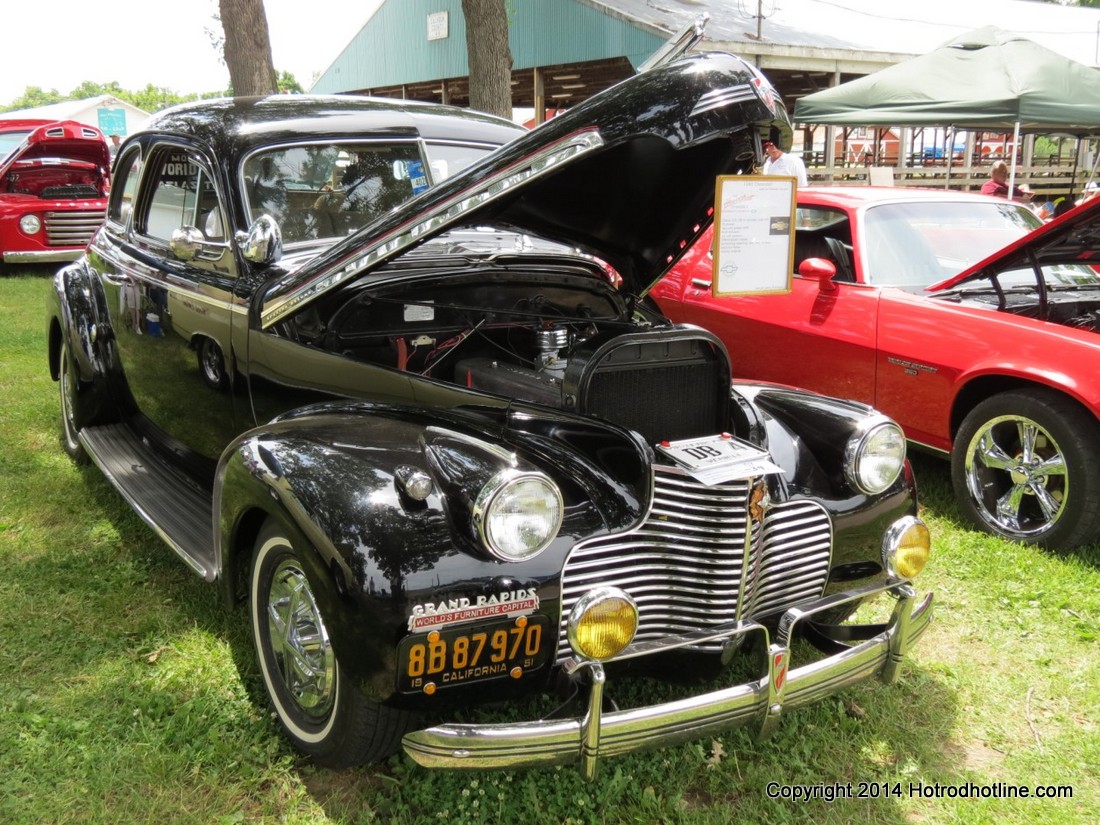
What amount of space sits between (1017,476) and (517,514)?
292 centimetres

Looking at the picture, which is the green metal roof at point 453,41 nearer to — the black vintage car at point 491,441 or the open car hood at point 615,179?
the black vintage car at point 491,441

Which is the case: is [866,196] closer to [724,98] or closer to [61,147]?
[724,98]

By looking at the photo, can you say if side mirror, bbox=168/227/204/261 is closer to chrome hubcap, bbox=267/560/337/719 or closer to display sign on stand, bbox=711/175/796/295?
chrome hubcap, bbox=267/560/337/719

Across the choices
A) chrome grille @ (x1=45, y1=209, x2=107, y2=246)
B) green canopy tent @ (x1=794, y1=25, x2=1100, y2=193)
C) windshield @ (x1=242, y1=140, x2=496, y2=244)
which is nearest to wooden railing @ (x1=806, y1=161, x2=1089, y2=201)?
green canopy tent @ (x1=794, y1=25, x2=1100, y2=193)

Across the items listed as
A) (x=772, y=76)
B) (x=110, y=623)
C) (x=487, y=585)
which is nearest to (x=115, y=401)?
(x=110, y=623)

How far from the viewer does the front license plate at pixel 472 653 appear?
6.89 ft

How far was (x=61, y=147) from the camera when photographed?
42.2ft

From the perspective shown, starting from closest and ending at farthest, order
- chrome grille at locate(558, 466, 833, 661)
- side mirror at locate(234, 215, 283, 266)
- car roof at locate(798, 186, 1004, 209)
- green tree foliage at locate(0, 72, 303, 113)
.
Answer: chrome grille at locate(558, 466, 833, 661) → side mirror at locate(234, 215, 283, 266) → car roof at locate(798, 186, 1004, 209) → green tree foliage at locate(0, 72, 303, 113)

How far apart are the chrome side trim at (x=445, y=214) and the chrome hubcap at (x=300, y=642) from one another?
87 cm

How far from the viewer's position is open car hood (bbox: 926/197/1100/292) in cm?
414

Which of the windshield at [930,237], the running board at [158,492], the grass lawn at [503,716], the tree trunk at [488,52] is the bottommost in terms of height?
the grass lawn at [503,716]

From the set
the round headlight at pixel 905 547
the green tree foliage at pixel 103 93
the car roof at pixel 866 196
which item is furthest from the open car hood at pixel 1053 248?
the green tree foliage at pixel 103 93

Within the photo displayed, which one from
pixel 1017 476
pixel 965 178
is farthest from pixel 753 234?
pixel 965 178

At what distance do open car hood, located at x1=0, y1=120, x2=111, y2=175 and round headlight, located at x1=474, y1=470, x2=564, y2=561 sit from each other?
12.6 m
